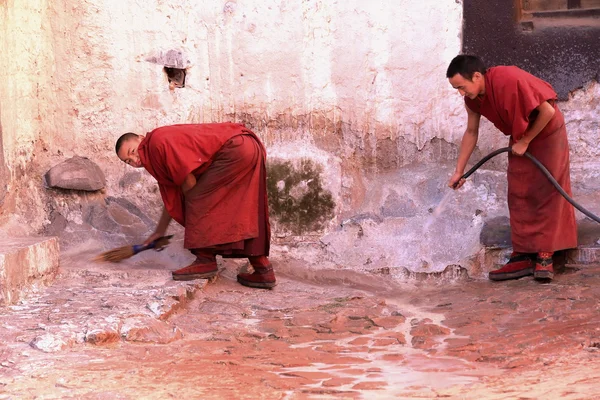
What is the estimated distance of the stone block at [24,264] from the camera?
13.8 feet

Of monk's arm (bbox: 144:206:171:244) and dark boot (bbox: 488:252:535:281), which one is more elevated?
monk's arm (bbox: 144:206:171:244)

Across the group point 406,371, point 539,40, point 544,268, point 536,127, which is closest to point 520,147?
point 536,127

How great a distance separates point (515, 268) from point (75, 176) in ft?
8.67

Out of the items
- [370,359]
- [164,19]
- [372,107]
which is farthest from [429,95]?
[370,359]

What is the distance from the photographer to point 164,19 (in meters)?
5.53

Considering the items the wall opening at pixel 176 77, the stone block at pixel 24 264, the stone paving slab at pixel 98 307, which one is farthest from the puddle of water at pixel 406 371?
the wall opening at pixel 176 77

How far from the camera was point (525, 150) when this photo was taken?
4.68 m

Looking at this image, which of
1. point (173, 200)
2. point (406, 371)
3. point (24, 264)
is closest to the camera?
point (406, 371)

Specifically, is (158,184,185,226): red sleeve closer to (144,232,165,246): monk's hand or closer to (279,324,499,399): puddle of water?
(144,232,165,246): monk's hand

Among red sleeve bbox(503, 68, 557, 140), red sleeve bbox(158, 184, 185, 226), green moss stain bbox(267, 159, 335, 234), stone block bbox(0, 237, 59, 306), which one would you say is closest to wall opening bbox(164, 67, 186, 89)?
green moss stain bbox(267, 159, 335, 234)

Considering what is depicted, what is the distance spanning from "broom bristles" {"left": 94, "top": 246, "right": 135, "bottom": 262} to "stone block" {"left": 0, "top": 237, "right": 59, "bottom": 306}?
292 millimetres

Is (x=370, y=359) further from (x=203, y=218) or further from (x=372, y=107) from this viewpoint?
(x=372, y=107)

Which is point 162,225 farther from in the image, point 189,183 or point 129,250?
point 189,183

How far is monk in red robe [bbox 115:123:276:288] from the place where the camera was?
4.59 metres
